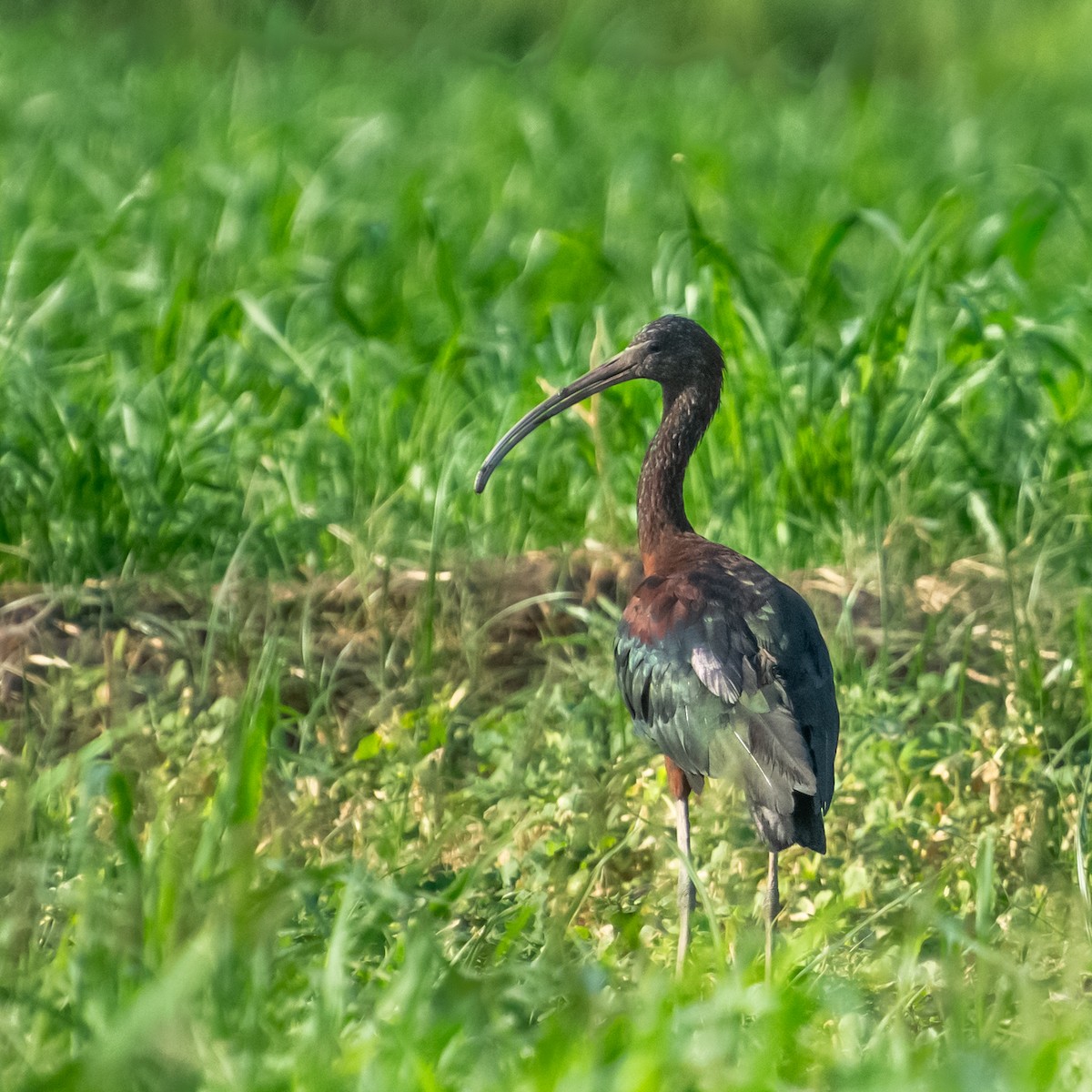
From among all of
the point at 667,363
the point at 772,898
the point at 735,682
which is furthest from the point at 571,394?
the point at 772,898

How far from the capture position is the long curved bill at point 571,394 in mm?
3957

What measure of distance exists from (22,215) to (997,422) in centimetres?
410

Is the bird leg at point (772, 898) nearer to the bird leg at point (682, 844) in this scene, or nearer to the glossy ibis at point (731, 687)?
the glossy ibis at point (731, 687)

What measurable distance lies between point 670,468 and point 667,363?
0.80ft

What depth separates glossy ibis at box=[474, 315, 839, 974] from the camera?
3152 millimetres

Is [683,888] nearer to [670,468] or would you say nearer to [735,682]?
[735,682]

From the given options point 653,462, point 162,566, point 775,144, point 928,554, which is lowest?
point 775,144

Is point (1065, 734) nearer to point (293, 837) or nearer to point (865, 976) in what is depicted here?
point (865, 976)

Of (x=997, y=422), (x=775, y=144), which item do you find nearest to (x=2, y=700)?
(x=997, y=422)

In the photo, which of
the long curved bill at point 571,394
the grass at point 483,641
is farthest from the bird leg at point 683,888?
the long curved bill at point 571,394

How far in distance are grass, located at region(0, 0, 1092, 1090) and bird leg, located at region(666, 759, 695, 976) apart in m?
0.10

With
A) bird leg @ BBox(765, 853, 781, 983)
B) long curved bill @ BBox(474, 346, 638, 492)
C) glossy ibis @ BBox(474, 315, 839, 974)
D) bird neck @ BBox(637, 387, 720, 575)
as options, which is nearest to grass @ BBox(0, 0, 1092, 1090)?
bird leg @ BBox(765, 853, 781, 983)

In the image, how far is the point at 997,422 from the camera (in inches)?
205

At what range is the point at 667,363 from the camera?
3.93 metres
